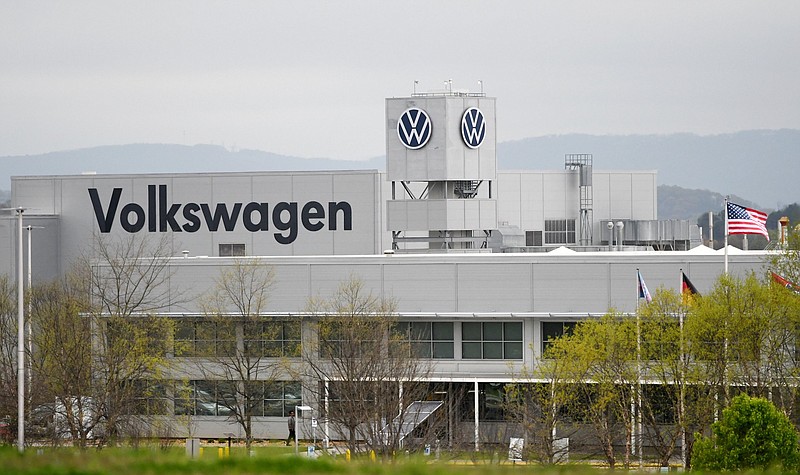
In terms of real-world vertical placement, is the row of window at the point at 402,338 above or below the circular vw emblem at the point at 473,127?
below

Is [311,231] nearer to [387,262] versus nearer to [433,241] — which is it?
[433,241]

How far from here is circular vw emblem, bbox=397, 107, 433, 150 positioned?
2640 inches

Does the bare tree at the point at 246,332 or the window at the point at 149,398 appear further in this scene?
the bare tree at the point at 246,332

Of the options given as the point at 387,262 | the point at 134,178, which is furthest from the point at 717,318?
the point at 134,178

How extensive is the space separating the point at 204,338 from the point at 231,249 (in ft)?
75.5

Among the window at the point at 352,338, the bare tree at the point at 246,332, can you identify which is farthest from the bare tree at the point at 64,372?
the window at the point at 352,338

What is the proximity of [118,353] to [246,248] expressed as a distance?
3210cm

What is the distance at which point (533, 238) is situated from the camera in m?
95.9

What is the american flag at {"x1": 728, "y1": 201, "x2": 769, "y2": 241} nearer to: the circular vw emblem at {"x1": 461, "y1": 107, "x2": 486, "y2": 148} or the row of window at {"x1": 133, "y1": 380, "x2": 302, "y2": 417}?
the row of window at {"x1": 133, "y1": 380, "x2": 302, "y2": 417}

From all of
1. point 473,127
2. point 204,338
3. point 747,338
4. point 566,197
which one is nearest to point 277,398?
point 204,338

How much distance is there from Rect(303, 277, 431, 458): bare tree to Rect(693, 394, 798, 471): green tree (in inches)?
396

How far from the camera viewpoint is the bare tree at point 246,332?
56344 millimetres

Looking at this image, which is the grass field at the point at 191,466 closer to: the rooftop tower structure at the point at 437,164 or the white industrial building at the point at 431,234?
the white industrial building at the point at 431,234

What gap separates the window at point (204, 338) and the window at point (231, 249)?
21.6 m
